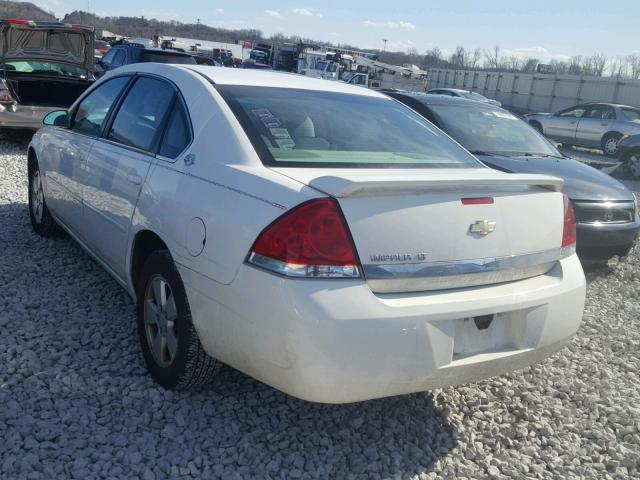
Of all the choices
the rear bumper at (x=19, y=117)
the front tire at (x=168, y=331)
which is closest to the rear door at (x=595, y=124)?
the rear bumper at (x=19, y=117)

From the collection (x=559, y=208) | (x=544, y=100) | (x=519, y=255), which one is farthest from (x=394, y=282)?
(x=544, y=100)

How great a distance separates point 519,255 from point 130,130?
234cm

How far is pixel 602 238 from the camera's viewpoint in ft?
18.5

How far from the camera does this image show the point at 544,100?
33.6 m

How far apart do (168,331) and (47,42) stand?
358 inches

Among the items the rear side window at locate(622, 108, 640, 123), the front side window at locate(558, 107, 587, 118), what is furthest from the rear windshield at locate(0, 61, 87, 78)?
the rear side window at locate(622, 108, 640, 123)

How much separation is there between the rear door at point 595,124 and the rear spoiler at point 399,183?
16637mm

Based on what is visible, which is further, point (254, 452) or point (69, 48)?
point (69, 48)

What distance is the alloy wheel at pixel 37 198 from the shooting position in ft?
17.6

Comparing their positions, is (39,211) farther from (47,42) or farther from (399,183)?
(47,42)

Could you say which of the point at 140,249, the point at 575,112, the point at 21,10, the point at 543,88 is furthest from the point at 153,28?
the point at 140,249

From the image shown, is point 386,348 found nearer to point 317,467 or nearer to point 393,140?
point 317,467

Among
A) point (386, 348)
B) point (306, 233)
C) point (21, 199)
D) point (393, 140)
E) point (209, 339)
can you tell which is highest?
point (393, 140)

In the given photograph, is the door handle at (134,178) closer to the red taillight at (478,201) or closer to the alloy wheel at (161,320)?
the alloy wheel at (161,320)
